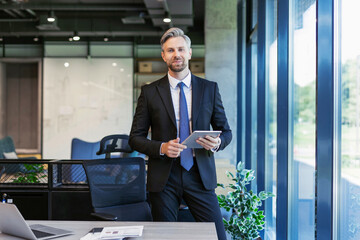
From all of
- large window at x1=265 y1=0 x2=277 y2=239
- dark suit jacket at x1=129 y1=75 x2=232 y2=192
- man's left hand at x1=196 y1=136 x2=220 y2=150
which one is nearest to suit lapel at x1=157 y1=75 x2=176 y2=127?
dark suit jacket at x1=129 y1=75 x2=232 y2=192

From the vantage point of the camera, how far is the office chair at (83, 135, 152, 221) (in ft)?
9.37

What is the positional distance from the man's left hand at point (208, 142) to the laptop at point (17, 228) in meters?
0.80

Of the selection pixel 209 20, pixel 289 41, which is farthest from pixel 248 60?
pixel 289 41

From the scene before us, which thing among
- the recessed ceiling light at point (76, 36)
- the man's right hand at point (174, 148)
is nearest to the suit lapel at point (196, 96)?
the man's right hand at point (174, 148)

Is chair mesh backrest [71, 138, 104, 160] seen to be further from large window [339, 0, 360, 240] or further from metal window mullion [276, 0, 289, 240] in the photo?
large window [339, 0, 360, 240]

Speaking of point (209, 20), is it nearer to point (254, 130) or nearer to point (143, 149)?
point (254, 130)

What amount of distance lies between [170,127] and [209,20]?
5191 mm

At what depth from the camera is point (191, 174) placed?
99.0 inches

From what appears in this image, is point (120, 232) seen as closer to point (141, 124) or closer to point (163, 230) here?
point (163, 230)

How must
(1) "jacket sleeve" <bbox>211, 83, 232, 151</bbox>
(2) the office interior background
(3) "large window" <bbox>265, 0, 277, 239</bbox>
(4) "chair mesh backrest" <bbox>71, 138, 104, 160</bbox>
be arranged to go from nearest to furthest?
(2) the office interior background < (1) "jacket sleeve" <bbox>211, 83, 232, 151</bbox> < (3) "large window" <bbox>265, 0, 277, 239</bbox> < (4) "chair mesh backrest" <bbox>71, 138, 104, 160</bbox>

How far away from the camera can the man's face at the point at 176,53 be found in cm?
249

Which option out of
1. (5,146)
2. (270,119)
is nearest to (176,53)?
(270,119)

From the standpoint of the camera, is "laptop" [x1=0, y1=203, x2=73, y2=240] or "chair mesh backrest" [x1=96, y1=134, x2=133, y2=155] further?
"chair mesh backrest" [x1=96, y1=134, x2=133, y2=155]

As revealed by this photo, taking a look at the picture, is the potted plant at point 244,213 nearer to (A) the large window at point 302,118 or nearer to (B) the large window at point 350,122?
(A) the large window at point 302,118
